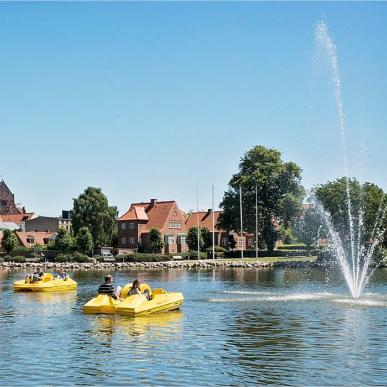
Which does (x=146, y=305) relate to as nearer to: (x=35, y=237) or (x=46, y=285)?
(x=46, y=285)

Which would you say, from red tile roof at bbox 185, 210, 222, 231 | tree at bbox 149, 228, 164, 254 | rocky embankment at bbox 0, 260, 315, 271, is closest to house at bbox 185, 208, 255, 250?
red tile roof at bbox 185, 210, 222, 231

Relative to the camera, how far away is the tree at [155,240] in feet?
359

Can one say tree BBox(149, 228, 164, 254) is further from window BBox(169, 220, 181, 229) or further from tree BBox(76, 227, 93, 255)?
tree BBox(76, 227, 93, 255)

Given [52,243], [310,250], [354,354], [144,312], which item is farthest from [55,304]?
[310,250]

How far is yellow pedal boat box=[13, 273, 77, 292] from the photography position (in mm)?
46156

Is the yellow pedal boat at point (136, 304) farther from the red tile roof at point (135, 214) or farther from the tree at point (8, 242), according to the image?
the red tile roof at point (135, 214)

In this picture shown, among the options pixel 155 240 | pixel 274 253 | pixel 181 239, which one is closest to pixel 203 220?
pixel 181 239

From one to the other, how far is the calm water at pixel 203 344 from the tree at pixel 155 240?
70087mm

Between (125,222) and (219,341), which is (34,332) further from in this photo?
(125,222)

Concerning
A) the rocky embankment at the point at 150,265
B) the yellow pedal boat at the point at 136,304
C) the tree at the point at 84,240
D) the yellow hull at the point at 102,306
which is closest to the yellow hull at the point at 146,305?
the yellow pedal boat at the point at 136,304

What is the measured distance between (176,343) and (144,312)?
7.14 meters

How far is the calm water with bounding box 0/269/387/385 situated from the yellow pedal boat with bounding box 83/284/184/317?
0.50 meters

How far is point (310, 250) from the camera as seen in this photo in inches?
4281

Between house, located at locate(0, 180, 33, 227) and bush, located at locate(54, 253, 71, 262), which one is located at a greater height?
house, located at locate(0, 180, 33, 227)
